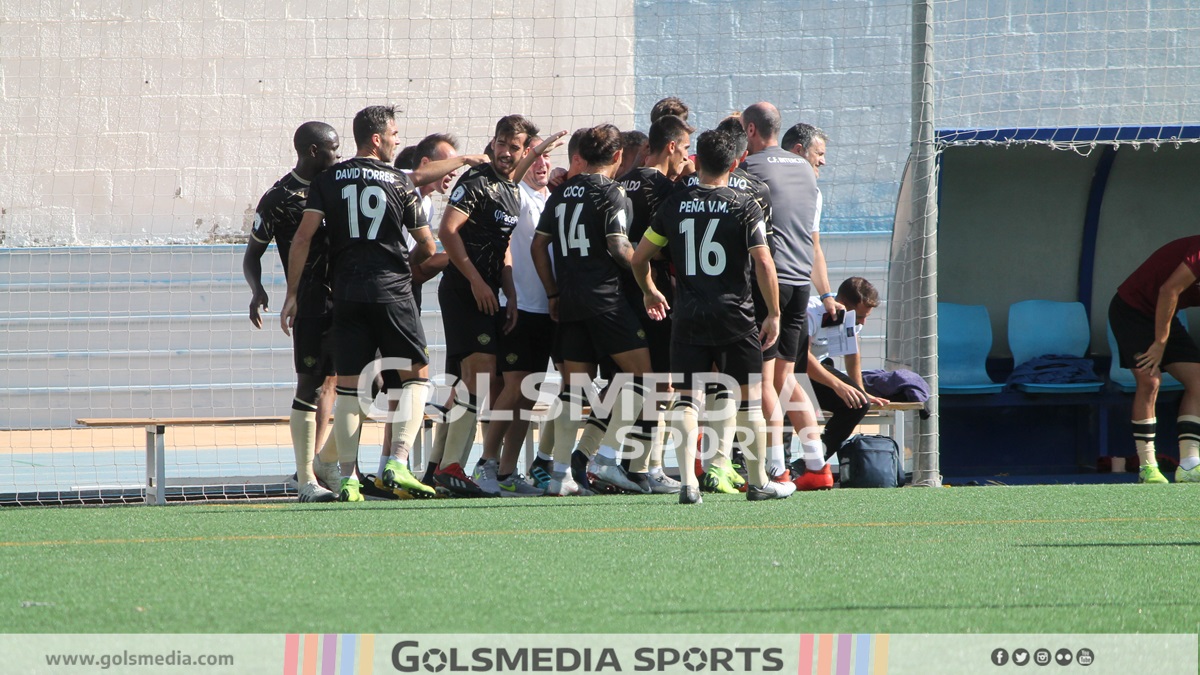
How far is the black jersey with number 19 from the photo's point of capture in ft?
18.9

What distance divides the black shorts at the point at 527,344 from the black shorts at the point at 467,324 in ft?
0.35

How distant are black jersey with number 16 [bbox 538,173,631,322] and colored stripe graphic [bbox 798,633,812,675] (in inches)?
150

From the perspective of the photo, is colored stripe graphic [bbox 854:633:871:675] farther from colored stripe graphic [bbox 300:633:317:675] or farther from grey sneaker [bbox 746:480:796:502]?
grey sneaker [bbox 746:480:796:502]

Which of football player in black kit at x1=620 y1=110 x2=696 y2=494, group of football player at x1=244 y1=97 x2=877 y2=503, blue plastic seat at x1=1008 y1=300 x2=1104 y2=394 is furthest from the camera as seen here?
blue plastic seat at x1=1008 y1=300 x2=1104 y2=394

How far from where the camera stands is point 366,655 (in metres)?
2.60

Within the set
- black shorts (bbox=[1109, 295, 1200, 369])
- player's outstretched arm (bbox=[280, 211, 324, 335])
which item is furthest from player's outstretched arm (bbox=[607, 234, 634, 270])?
black shorts (bbox=[1109, 295, 1200, 369])

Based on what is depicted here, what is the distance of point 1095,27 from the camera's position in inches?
599

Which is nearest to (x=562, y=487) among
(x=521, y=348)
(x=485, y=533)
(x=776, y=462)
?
(x=521, y=348)

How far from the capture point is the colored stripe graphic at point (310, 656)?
2.50 metres

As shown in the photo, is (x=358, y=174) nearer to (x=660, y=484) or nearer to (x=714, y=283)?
(x=714, y=283)

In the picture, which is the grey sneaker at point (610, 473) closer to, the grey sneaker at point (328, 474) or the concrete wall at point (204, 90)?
the grey sneaker at point (328, 474)

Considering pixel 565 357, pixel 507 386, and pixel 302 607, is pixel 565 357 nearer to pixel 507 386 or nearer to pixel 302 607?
pixel 507 386

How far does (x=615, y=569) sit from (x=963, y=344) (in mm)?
6536

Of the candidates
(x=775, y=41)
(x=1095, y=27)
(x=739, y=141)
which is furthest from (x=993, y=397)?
(x=1095, y=27)
